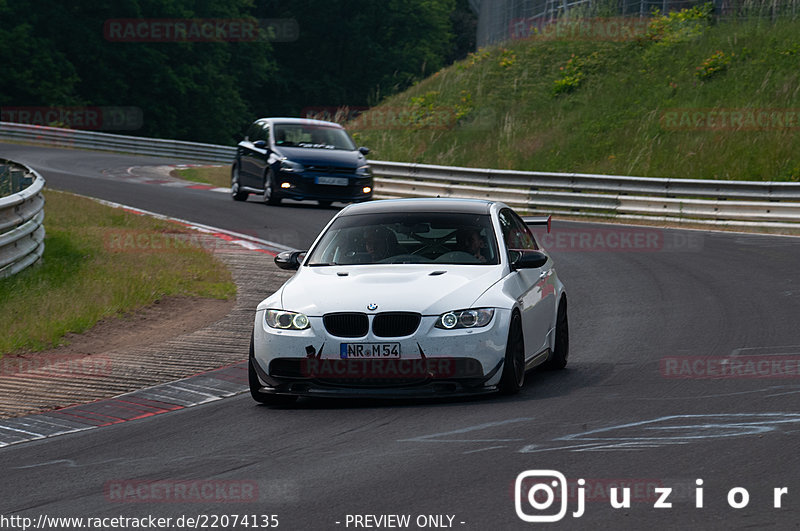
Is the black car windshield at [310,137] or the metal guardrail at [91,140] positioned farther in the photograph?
the metal guardrail at [91,140]

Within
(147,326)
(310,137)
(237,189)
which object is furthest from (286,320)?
(237,189)

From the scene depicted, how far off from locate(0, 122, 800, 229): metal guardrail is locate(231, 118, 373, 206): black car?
329cm

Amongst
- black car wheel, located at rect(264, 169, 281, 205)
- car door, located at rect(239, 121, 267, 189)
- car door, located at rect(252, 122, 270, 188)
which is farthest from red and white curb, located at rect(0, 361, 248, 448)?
car door, located at rect(239, 121, 267, 189)

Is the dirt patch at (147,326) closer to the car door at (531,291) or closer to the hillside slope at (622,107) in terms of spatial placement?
the car door at (531,291)

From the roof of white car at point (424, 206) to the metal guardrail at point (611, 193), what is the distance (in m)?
14.6

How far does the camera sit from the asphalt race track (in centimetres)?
588

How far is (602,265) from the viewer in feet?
58.5

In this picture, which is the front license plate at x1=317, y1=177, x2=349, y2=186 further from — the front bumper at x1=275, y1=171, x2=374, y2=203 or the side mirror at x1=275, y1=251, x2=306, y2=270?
the side mirror at x1=275, y1=251, x2=306, y2=270

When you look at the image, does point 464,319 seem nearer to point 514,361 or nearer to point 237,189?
point 514,361

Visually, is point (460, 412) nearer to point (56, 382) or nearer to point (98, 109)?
point (56, 382)

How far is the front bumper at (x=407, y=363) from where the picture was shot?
851cm

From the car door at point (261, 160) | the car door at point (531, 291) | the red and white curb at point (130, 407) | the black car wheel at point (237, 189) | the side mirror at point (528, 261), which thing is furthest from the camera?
the black car wheel at point (237, 189)

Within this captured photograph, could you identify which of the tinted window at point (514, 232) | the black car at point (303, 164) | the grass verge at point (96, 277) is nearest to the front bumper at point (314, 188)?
the black car at point (303, 164)

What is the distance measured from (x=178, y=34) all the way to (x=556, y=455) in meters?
62.9
